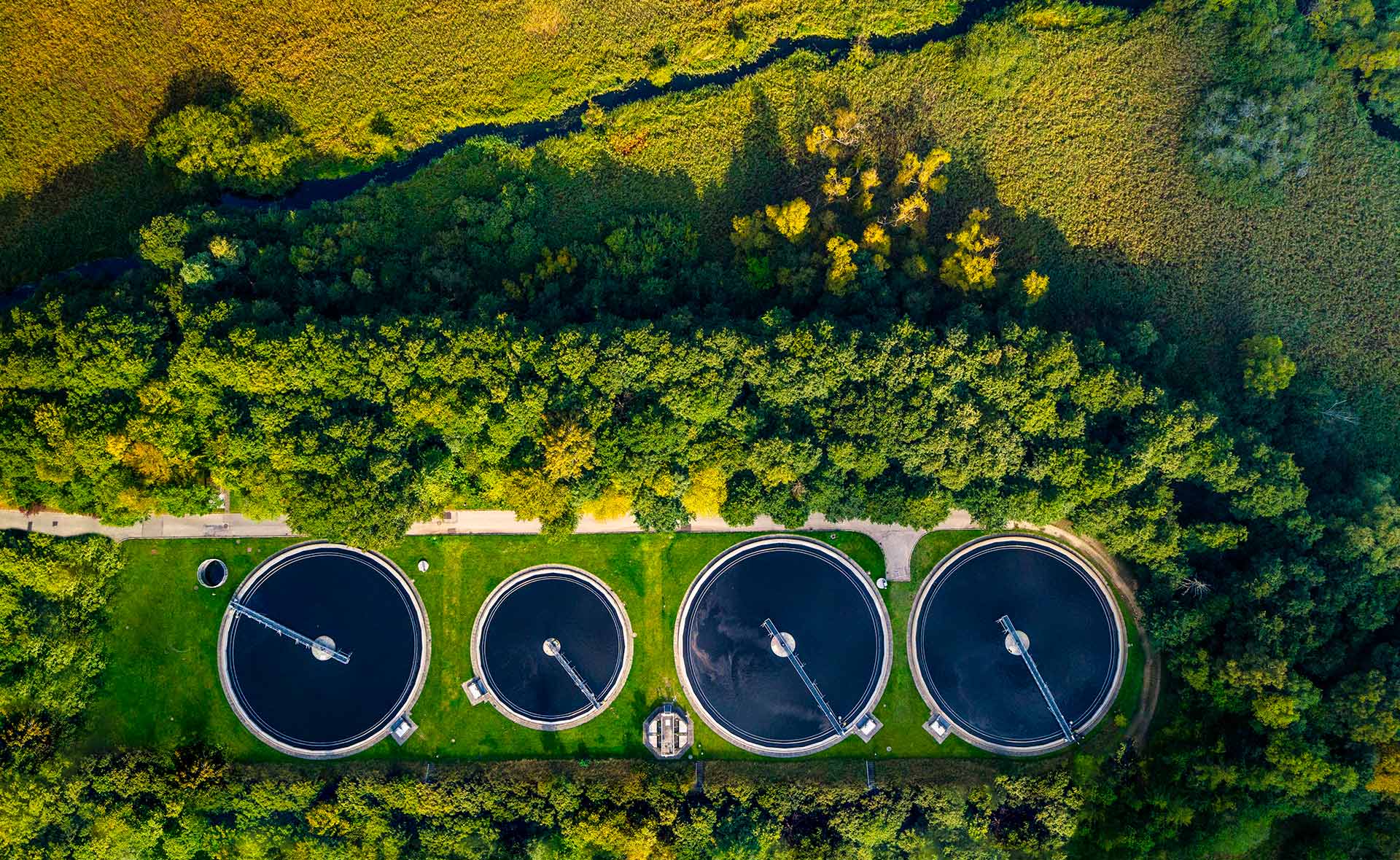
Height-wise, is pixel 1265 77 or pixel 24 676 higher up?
pixel 1265 77

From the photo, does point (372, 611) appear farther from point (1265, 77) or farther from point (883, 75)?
point (1265, 77)

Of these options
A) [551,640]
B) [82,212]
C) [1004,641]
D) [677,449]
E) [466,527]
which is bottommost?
[551,640]

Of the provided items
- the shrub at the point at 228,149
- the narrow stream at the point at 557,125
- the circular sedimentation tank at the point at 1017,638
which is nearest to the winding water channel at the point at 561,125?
the narrow stream at the point at 557,125

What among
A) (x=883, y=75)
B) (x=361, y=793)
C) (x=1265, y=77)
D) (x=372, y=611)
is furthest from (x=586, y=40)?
(x=361, y=793)

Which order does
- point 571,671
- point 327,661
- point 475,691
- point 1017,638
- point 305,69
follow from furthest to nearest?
1. point 305,69
2. point 1017,638
3. point 327,661
4. point 475,691
5. point 571,671

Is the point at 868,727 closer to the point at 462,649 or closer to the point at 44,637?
the point at 462,649

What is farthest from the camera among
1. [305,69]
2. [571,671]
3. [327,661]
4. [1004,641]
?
[305,69]

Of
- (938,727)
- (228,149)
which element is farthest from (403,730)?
(228,149)
